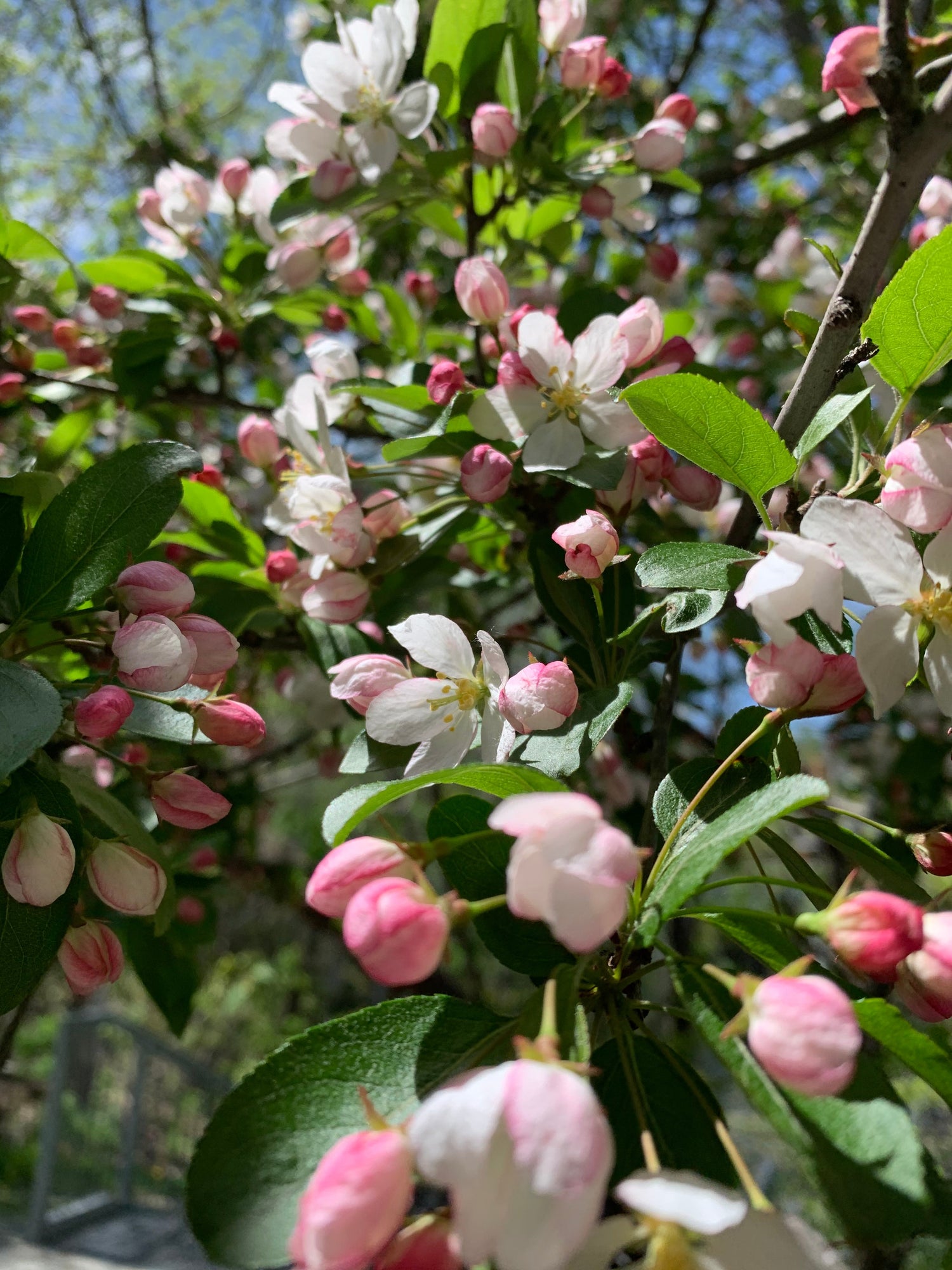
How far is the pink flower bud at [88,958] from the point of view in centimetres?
86

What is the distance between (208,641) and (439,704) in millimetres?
214

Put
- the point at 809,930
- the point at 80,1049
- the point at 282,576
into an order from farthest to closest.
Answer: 1. the point at 80,1049
2. the point at 282,576
3. the point at 809,930

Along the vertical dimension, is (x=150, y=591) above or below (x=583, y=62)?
below

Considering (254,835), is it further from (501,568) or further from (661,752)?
(661,752)

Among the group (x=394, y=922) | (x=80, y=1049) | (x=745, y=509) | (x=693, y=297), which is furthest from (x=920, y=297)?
(x=80, y=1049)

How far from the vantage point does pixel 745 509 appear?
1013 millimetres

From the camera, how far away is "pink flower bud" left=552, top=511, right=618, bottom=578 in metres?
0.85

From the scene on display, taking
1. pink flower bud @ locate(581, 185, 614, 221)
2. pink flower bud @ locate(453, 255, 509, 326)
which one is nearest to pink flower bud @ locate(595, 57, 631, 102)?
pink flower bud @ locate(581, 185, 614, 221)

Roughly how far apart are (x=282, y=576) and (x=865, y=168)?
1.88m

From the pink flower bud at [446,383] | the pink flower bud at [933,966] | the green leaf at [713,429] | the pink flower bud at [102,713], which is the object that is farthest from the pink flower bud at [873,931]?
the pink flower bud at [446,383]

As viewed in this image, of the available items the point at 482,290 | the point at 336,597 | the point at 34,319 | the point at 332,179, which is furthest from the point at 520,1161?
the point at 34,319

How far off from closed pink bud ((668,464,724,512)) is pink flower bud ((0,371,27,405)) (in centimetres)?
108

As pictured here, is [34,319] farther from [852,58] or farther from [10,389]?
[852,58]

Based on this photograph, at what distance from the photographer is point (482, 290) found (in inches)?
43.8
